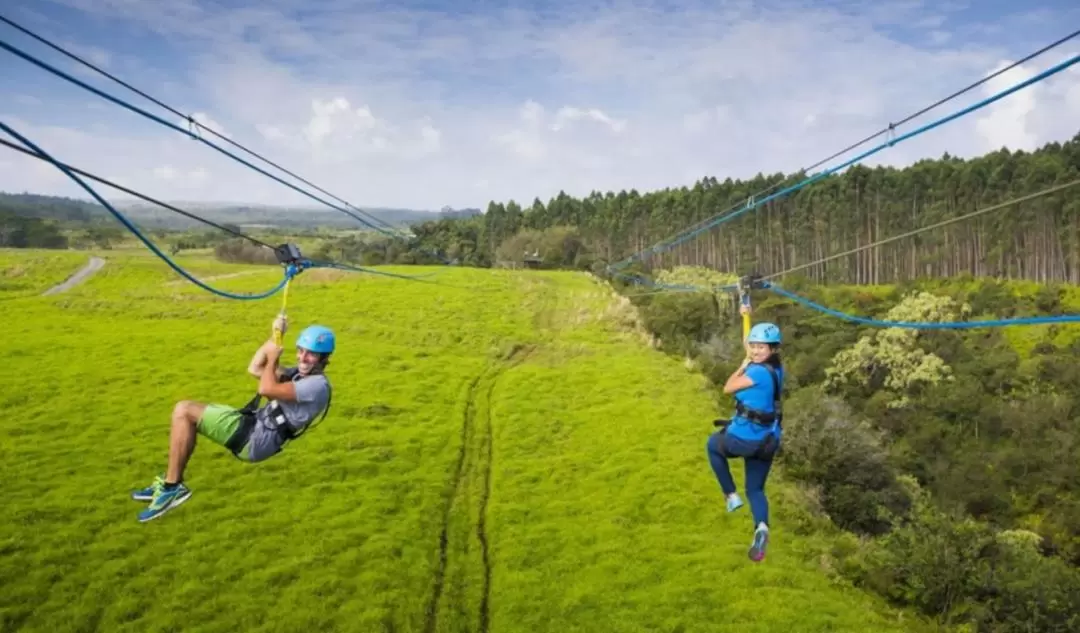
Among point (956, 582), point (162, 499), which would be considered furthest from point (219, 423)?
point (956, 582)

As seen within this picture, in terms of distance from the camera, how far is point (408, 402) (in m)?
27.2

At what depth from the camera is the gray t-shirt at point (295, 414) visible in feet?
30.5

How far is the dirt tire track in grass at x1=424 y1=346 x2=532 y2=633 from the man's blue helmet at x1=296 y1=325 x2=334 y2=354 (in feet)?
25.2

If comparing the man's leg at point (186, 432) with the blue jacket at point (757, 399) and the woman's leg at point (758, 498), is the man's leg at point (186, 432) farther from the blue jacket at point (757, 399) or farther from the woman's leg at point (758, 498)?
the woman's leg at point (758, 498)

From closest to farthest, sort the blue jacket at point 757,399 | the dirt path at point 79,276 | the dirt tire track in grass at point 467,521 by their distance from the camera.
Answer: the blue jacket at point 757,399
the dirt tire track in grass at point 467,521
the dirt path at point 79,276

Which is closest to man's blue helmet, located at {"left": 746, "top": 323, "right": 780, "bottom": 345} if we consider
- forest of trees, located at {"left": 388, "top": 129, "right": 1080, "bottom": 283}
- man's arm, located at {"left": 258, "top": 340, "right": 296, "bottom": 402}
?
man's arm, located at {"left": 258, "top": 340, "right": 296, "bottom": 402}

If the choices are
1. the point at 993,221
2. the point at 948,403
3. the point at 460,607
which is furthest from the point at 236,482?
the point at 993,221

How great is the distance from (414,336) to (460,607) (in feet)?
77.5

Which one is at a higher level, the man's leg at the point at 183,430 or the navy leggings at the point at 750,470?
the man's leg at the point at 183,430

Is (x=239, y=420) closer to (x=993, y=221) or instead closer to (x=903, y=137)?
(x=903, y=137)

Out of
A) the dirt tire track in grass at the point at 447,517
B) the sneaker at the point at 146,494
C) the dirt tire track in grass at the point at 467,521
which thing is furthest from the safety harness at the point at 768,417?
Result: the dirt tire track in grass at the point at 447,517

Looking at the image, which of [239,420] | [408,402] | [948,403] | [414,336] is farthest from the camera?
[948,403]

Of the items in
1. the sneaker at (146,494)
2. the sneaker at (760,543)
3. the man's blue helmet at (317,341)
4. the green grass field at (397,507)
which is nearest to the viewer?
the sneaker at (760,543)

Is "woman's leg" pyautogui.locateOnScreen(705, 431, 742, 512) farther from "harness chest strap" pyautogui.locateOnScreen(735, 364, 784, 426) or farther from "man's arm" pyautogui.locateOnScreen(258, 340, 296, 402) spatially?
"man's arm" pyautogui.locateOnScreen(258, 340, 296, 402)
